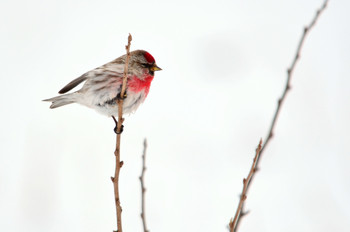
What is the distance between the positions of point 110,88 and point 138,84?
0.95ft

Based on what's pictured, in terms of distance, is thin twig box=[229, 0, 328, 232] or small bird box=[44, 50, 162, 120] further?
small bird box=[44, 50, 162, 120]

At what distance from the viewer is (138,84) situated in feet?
14.2

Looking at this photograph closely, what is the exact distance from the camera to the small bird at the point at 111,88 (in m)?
4.27

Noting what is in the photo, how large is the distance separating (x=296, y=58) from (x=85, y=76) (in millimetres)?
3335

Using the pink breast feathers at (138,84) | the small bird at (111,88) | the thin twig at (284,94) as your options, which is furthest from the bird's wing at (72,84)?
the thin twig at (284,94)

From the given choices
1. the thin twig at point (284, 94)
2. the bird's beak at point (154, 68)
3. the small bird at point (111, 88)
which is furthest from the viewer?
the bird's beak at point (154, 68)

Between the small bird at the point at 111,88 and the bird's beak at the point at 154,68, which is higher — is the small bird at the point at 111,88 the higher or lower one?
the lower one

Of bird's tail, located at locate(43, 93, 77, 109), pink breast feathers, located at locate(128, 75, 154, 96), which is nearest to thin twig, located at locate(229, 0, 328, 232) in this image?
pink breast feathers, located at locate(128, 75, 154, 96)

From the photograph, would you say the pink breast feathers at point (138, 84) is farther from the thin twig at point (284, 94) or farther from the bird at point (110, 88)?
the thin twig at point (284, 94)

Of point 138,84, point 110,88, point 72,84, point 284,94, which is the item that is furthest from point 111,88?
point 284,94

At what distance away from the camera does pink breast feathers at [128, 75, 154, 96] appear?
14.0 ft

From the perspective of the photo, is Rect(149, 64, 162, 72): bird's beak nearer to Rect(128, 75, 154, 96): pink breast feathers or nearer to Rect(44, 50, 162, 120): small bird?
Rect(44, 50, 162, 120): small bird

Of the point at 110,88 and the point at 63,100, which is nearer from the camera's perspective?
the point at 110,88

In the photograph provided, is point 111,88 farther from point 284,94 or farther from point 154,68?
point 284,94
